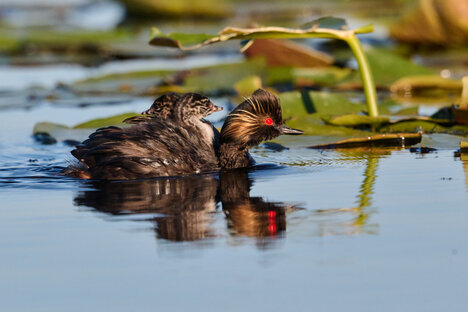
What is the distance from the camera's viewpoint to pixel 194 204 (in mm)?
5434

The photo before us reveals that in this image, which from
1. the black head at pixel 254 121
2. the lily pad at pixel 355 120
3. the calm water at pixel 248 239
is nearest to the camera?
the calm water at pixel 248 239

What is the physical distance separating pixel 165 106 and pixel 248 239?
10.0 feet

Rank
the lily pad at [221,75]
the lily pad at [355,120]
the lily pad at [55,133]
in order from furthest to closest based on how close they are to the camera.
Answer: the lily pad at [221,75] < the lily pad at [55,133] < the lily pad at [355,120]

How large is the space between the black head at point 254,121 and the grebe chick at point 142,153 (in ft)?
0.86

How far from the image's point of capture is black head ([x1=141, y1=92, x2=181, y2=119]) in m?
7.26

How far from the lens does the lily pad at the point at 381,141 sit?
7.33 m

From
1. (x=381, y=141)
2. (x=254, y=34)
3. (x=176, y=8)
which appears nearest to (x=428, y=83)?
(x=381, y=141)

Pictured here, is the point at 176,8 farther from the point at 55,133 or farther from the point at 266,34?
the point at 266,34

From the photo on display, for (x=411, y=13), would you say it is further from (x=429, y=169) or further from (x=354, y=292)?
(x=354, y=292)

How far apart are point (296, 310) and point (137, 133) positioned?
131 inches

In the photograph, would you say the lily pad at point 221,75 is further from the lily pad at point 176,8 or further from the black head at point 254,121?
the lily pad at point 176,8

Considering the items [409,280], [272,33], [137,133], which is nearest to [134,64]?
[272,33]

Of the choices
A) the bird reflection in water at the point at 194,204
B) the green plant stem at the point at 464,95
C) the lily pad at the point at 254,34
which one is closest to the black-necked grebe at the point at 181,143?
the bird reflection in water at the point at 194,204

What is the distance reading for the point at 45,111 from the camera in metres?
10.6
